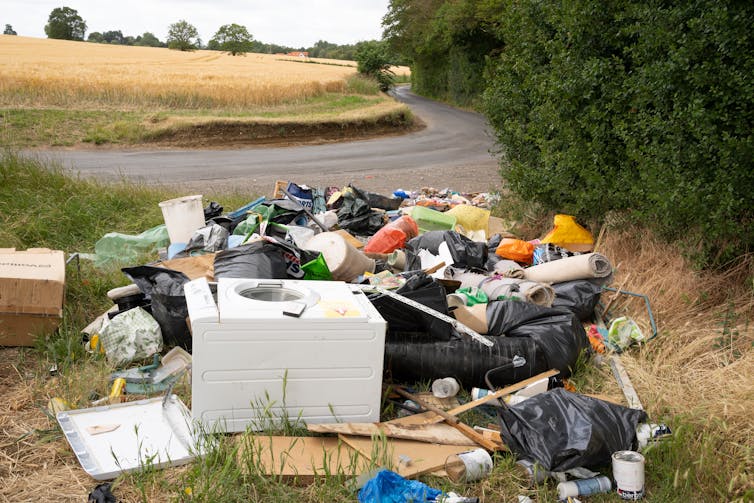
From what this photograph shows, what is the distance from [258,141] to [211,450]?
1527 cm

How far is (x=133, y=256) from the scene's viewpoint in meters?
6.09

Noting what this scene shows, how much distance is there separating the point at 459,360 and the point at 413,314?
38 centimetres

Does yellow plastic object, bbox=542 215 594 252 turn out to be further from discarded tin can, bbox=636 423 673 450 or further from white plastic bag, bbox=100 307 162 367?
white plastic bag, bbox=100 307 162 367

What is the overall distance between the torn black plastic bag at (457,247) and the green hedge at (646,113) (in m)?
1.04

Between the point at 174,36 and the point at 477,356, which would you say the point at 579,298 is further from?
the point at 174,36

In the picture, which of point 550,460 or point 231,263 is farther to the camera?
point 231,263

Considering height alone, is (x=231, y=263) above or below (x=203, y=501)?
above

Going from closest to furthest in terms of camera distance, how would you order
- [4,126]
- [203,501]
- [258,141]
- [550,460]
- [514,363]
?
[203,501] → [550,460] → [514,363] → [4,126] → [258,141]

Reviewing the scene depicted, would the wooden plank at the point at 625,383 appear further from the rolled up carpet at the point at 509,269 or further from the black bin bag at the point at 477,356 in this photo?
the rolled up carpet at the point at 509,269

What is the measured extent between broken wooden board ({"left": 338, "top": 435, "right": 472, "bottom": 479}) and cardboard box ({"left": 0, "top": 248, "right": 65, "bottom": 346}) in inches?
92.6

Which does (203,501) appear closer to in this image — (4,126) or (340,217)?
(340,217)

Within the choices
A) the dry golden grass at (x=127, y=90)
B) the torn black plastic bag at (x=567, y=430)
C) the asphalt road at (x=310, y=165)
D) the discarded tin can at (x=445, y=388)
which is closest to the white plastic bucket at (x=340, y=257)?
the discarded tin can at (x=445, y=388)

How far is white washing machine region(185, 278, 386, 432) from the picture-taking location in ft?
10.1

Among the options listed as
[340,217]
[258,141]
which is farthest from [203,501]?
[258,141]
